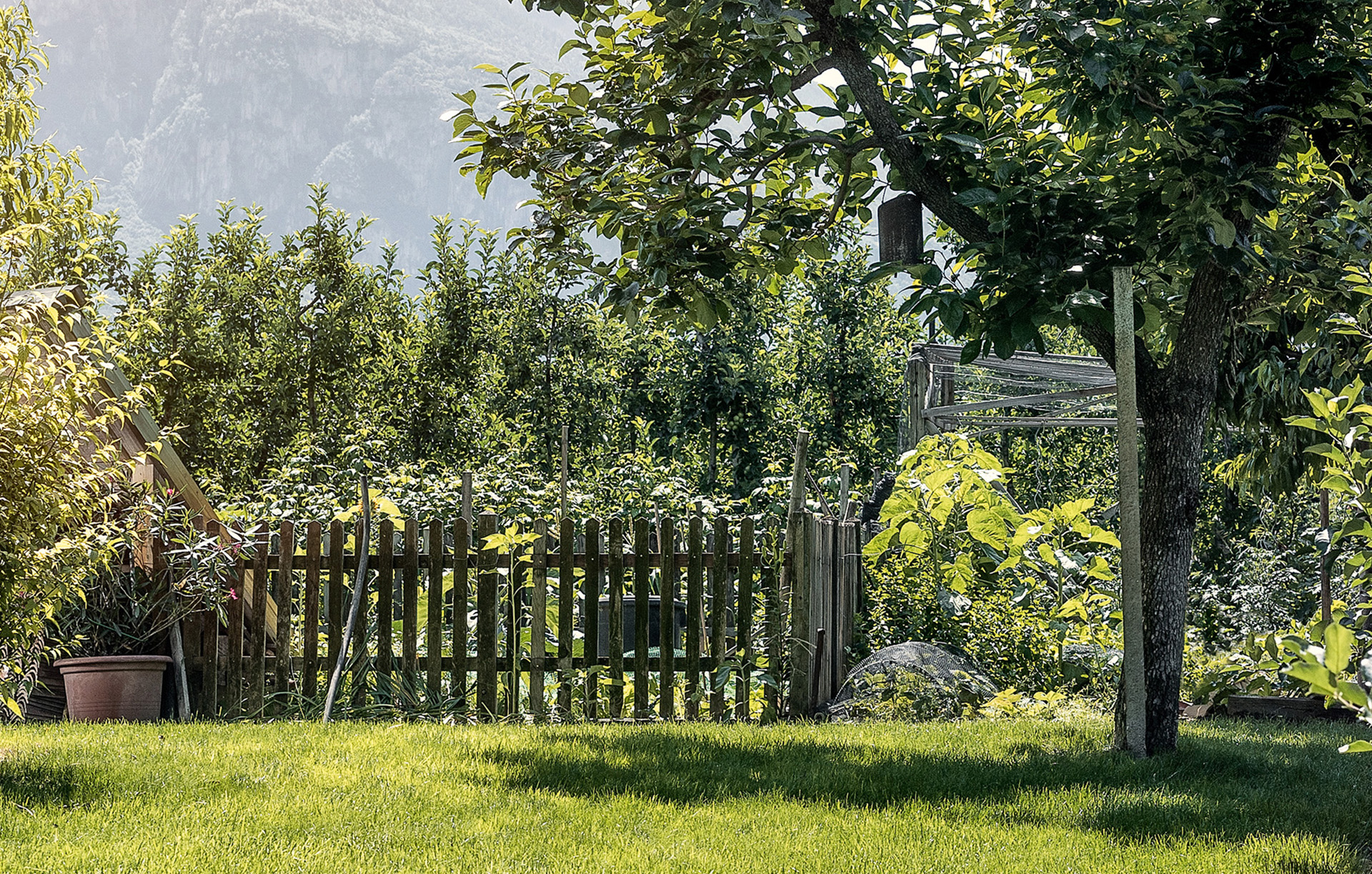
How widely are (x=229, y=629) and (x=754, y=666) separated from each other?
3.07 meters

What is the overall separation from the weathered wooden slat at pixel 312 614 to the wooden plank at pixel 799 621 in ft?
8.92

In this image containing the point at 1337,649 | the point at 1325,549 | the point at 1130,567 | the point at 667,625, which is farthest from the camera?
the point at 667,625

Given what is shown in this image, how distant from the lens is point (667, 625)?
21.5 feet

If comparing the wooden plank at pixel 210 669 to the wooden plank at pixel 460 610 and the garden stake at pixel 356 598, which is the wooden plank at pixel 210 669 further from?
the wooden plank at pixel 460 610

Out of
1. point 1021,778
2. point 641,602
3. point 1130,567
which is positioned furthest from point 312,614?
point 1130,567

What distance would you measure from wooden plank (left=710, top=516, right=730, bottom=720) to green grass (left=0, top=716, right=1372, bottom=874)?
1.07 metres

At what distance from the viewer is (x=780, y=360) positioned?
16.9 meters

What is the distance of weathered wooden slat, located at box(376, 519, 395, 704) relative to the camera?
647 centimetres

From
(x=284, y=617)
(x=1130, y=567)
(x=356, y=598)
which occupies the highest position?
(x=1130, y=567)

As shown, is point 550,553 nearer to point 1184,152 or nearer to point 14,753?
point 14,753

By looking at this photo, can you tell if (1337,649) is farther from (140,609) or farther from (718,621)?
(140,609)

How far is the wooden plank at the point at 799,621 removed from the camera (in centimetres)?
649

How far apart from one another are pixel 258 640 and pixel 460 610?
3.80 ft

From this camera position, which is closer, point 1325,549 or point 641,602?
point 1325,549
